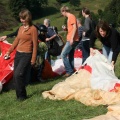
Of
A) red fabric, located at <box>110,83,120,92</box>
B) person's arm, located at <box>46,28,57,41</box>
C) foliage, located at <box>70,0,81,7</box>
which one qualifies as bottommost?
foliage, located at <box>70,0,81,7</box>

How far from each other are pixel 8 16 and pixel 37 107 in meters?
66.9

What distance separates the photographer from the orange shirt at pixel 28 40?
6590mm

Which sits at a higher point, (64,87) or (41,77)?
(64,87)

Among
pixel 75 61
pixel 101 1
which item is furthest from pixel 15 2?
pixel 75 61

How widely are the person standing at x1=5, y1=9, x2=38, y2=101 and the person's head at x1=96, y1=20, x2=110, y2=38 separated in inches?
41.5

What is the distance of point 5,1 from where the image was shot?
257 feet

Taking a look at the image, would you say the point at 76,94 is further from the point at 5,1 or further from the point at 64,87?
the point at 5,1

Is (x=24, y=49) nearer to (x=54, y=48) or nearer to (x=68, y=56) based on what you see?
(x=68, y=56)

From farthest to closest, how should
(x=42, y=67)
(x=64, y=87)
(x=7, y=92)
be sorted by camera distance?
(x=42, y=67), (x=7, y=92), (x=64, y=87)

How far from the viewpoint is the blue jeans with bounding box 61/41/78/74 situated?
881 centimetres

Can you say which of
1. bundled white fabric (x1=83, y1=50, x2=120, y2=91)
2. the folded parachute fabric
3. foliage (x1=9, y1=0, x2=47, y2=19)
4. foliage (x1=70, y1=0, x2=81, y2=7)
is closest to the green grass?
the folded parachute fabric

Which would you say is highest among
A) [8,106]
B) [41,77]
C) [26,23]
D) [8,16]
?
[26,23]

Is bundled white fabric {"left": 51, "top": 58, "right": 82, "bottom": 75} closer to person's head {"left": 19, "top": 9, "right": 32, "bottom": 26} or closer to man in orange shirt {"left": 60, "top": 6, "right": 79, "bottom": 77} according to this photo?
man in orange shirt {"left": 60, "top": 6, "right": 79, "bottom": 77}

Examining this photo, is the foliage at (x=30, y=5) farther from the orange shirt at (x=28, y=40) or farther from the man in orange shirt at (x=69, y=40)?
the orange shirt at (x=28, y=40)
